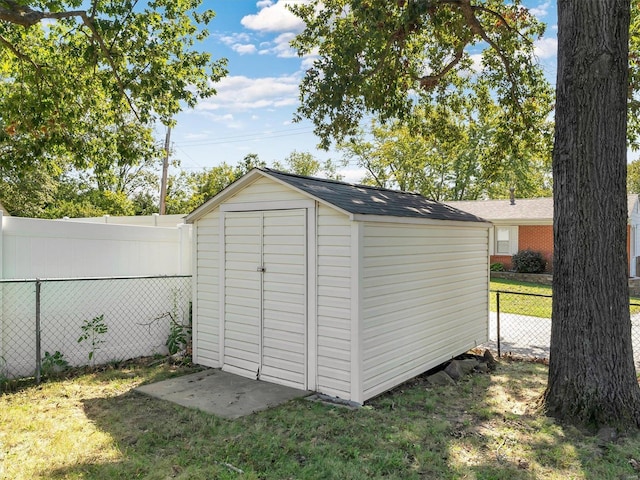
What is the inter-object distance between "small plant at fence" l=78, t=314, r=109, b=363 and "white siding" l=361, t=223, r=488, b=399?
138 inches

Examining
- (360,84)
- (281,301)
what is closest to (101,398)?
(281,301)

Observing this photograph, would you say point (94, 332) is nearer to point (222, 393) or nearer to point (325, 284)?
point (222, 393)

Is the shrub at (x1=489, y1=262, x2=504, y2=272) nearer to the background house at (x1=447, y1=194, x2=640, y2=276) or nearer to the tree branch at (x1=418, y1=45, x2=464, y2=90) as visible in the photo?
the background house at (x1=447, y1=194, x2=640, y2=276)

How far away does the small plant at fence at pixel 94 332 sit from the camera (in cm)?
558

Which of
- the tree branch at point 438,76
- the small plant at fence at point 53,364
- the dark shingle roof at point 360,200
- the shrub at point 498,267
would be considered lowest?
the small plant at fence at point 53,364

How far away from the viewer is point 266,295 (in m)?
5.21

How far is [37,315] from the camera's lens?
4.84 m

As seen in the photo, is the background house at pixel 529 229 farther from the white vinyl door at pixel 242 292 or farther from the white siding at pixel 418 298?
the white vinyl door at pixel 242 292

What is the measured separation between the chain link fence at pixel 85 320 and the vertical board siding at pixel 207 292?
21.9 inches

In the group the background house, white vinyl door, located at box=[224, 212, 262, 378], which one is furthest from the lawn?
the background house

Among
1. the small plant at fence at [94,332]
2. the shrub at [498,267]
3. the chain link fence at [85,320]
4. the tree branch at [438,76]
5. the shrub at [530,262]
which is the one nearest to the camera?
the chain link fence at [85,320]

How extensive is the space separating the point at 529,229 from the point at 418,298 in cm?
1440

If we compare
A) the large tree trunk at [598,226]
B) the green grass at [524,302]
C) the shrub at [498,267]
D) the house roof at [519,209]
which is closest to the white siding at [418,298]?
the large tree trunk at [598,226]

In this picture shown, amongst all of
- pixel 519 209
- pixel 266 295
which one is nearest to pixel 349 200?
pixel 266 295
